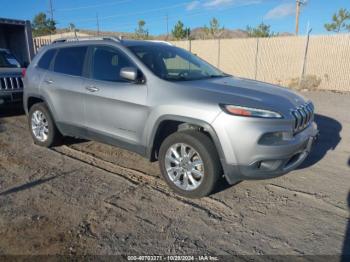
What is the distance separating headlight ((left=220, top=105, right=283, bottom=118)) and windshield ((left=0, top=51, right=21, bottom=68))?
7.90 metres

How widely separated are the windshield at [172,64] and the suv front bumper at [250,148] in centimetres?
121

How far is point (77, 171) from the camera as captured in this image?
15.4 ft

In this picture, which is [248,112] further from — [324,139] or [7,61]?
[7,61]

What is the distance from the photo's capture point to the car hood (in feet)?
11.6

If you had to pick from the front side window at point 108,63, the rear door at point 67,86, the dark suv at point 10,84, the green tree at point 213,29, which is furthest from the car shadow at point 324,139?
the green tree at point 213,29

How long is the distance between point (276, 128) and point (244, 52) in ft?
52.4

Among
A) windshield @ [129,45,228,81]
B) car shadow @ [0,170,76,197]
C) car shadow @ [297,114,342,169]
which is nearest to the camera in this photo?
car shadow @ [0,170,76,197]

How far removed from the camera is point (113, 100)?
14.3 feet

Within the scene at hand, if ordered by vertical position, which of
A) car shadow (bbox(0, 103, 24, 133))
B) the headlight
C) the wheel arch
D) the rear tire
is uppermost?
the headlight

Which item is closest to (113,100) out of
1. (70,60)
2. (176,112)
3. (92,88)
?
(92,88)

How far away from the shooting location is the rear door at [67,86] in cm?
492

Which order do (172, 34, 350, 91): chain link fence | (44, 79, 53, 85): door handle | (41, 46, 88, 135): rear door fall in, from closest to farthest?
(41, 46, 88, 135): rear door, (44, 79, 53, 85): door handle, (172, 34, 350, 91): chain link fence

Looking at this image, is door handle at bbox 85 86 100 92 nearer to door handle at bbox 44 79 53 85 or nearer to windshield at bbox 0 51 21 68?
door handle at bbox 44 79 53 85

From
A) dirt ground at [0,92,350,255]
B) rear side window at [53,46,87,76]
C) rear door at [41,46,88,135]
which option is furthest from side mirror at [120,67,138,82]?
dirt ground at [0,92,350,255]
